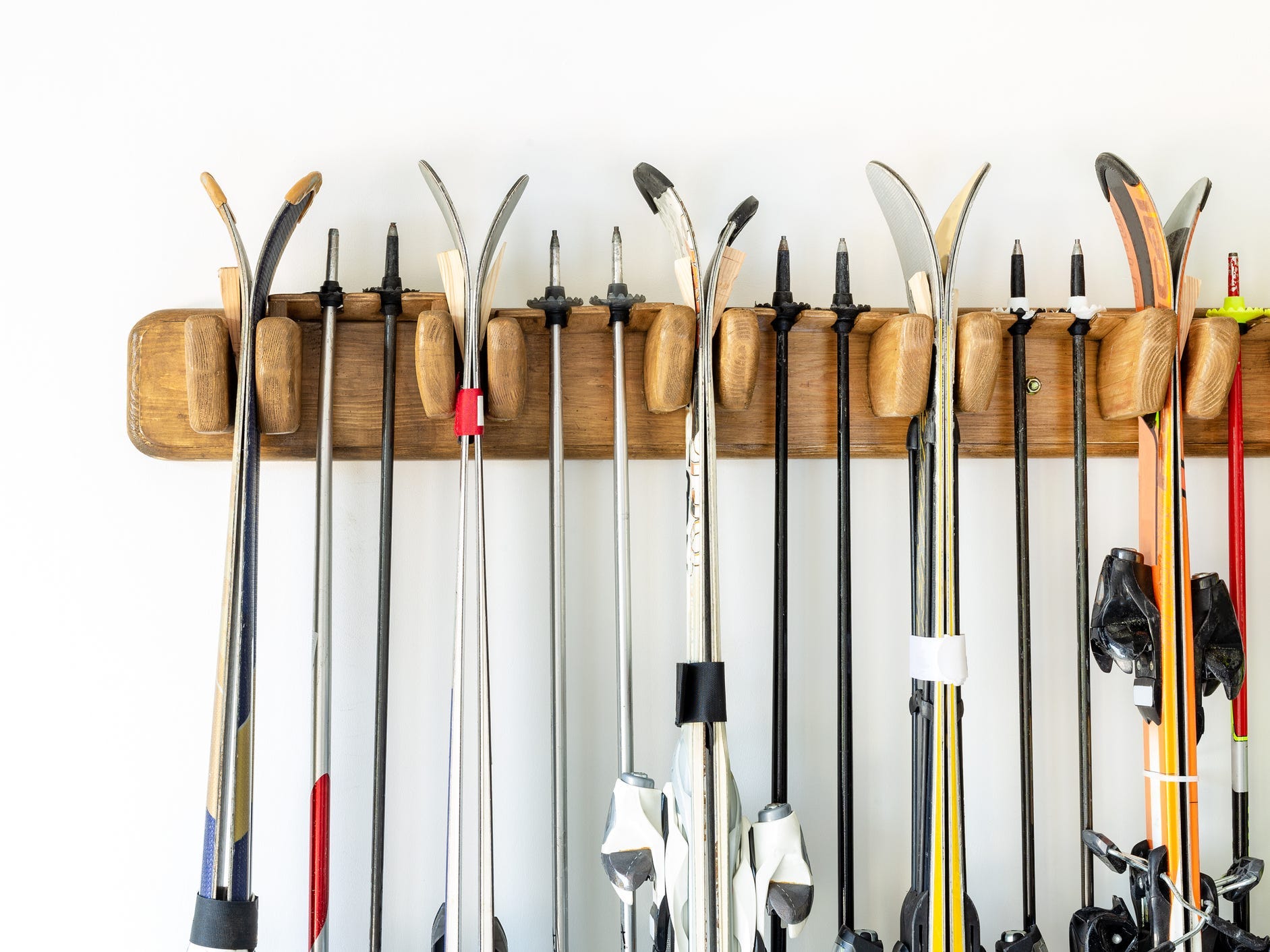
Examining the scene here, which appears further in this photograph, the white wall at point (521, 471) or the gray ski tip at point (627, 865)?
the white wall at point (521, 471)

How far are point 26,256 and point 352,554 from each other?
0.42m

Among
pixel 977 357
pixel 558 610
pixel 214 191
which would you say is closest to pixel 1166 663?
pixel 977 357

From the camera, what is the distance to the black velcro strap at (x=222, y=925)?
0.69m

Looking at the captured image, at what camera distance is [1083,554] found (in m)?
0.80

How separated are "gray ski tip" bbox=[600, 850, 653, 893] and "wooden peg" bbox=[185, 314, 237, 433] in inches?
Result: 19.1

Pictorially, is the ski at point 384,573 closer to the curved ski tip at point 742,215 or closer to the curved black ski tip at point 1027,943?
the curved ski tip at point 742,215

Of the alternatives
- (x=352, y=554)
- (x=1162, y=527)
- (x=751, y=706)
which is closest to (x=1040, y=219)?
(x=1162, y=527)

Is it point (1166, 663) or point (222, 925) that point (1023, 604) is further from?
point (222, 925)

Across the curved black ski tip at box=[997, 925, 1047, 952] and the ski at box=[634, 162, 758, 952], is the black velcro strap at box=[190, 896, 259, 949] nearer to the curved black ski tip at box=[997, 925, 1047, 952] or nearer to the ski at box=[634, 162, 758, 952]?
the ski at box=[634, 162, 758, 952]

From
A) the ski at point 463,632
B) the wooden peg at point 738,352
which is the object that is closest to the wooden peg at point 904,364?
the wooden peg at point 738,352

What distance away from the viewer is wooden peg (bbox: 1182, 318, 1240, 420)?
778mm

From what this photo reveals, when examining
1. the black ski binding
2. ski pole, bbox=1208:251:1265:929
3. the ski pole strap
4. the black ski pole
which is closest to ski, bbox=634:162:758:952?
the ski pole strap

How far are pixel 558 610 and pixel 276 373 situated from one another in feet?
1.01

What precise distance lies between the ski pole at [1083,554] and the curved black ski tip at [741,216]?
0.98 feet
